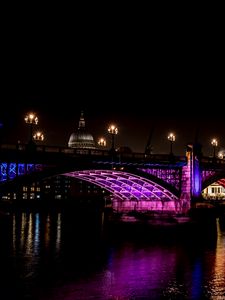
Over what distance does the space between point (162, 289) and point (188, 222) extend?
43.8 metres

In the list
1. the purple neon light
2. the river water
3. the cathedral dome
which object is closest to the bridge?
the purple neon light

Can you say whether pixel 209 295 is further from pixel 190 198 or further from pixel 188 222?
pixel 190 198

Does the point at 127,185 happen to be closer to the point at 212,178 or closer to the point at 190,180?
the point at 190,180

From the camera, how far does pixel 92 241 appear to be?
5278cm

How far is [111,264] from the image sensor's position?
126ft

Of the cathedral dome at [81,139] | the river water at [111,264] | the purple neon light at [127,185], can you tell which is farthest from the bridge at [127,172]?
the cathedral dome at [81,139]

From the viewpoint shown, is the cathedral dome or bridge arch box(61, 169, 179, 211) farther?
the cathedral dome

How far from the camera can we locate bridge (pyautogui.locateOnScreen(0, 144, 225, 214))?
5672cm

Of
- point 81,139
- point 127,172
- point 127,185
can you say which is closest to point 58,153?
point 127,172

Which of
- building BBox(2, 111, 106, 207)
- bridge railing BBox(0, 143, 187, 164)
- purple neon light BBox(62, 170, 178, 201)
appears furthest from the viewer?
building BBox(2, 111, 106, 207)

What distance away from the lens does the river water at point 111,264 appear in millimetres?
28922

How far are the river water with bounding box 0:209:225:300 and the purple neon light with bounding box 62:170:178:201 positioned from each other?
1048 cm

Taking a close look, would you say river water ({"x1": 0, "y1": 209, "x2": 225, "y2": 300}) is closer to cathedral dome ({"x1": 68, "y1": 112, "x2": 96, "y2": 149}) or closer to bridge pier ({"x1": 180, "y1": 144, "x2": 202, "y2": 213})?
bridge pier ({"x1": 180, "y1": 144, "x2": 202, "y2": 213})

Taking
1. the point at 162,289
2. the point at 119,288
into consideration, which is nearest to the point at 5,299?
the point at 119,288
